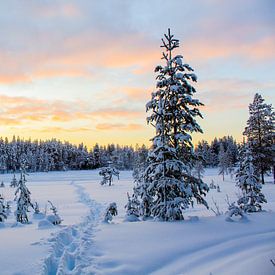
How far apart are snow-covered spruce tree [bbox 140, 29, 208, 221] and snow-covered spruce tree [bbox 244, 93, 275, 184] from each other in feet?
96.5

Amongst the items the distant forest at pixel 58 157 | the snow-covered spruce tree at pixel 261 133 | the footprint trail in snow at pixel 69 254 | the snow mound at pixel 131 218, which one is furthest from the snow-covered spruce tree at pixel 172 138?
the distant forest at pixel 58 157

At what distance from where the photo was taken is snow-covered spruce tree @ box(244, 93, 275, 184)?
135 feet

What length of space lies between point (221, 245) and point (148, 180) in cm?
665

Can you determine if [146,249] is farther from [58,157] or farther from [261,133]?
[58,157]

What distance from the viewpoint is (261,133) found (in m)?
42.8

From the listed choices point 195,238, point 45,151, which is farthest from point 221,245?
point 45,151

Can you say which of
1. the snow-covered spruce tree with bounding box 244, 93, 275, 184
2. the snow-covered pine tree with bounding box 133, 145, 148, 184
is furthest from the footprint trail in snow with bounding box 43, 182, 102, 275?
the snow-covered spruce tree with bounding box 244, 93, 275, 184

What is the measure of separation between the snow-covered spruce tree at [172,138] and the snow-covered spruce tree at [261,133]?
2941cm

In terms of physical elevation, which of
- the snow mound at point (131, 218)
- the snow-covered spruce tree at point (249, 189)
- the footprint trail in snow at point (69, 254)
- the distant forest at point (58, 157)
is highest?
the distant forest at point (58, 157)

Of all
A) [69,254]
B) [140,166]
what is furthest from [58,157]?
[69,254]

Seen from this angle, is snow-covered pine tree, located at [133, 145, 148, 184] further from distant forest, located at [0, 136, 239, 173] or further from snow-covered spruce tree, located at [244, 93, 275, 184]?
distant forest, located at [0, 136, 239, 173]

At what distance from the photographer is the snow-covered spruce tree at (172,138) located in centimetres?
1391

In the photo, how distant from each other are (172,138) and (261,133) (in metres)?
32.0

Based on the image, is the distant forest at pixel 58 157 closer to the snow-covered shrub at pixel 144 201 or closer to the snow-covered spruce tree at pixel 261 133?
the snow-covered spruce tree at pixel 261 133
